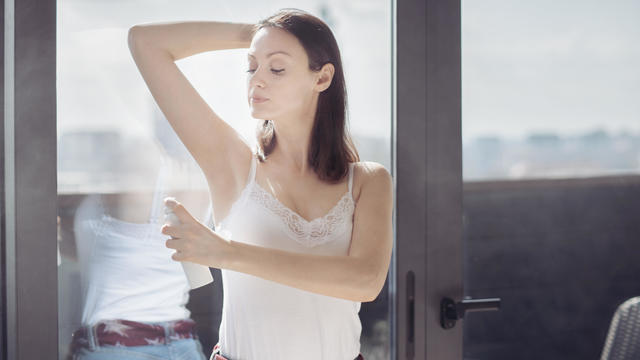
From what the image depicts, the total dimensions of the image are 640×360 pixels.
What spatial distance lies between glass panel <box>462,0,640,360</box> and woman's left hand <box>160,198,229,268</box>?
2.54 ft

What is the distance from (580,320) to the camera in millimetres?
1603

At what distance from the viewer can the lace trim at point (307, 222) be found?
3.73ft

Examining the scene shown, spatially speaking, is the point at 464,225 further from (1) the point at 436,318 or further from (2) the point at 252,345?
(2) the point at 252,345

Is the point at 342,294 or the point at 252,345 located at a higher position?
the point at 342,294

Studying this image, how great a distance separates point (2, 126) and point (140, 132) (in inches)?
11.3

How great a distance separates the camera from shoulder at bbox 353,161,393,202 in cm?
117

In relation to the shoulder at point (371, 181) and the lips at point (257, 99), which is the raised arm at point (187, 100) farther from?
the shoulder at point (371, 181)

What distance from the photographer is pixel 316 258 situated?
1.03m

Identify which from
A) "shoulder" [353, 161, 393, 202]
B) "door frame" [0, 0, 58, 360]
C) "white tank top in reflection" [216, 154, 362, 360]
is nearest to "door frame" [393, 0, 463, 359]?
"shoulder" [353, 161, 393, 202]

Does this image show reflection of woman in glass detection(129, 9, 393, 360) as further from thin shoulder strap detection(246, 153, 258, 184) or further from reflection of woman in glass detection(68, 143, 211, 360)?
reflection of woman in glass detection(68, 143, 211, 360)

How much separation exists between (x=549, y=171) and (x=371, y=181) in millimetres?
643

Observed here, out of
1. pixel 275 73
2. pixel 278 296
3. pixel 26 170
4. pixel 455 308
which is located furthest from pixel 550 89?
pixel 26 170

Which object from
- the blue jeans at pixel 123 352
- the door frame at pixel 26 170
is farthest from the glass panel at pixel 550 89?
the door frame at pixel 26 170

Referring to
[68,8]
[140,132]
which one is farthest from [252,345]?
[68,8]
